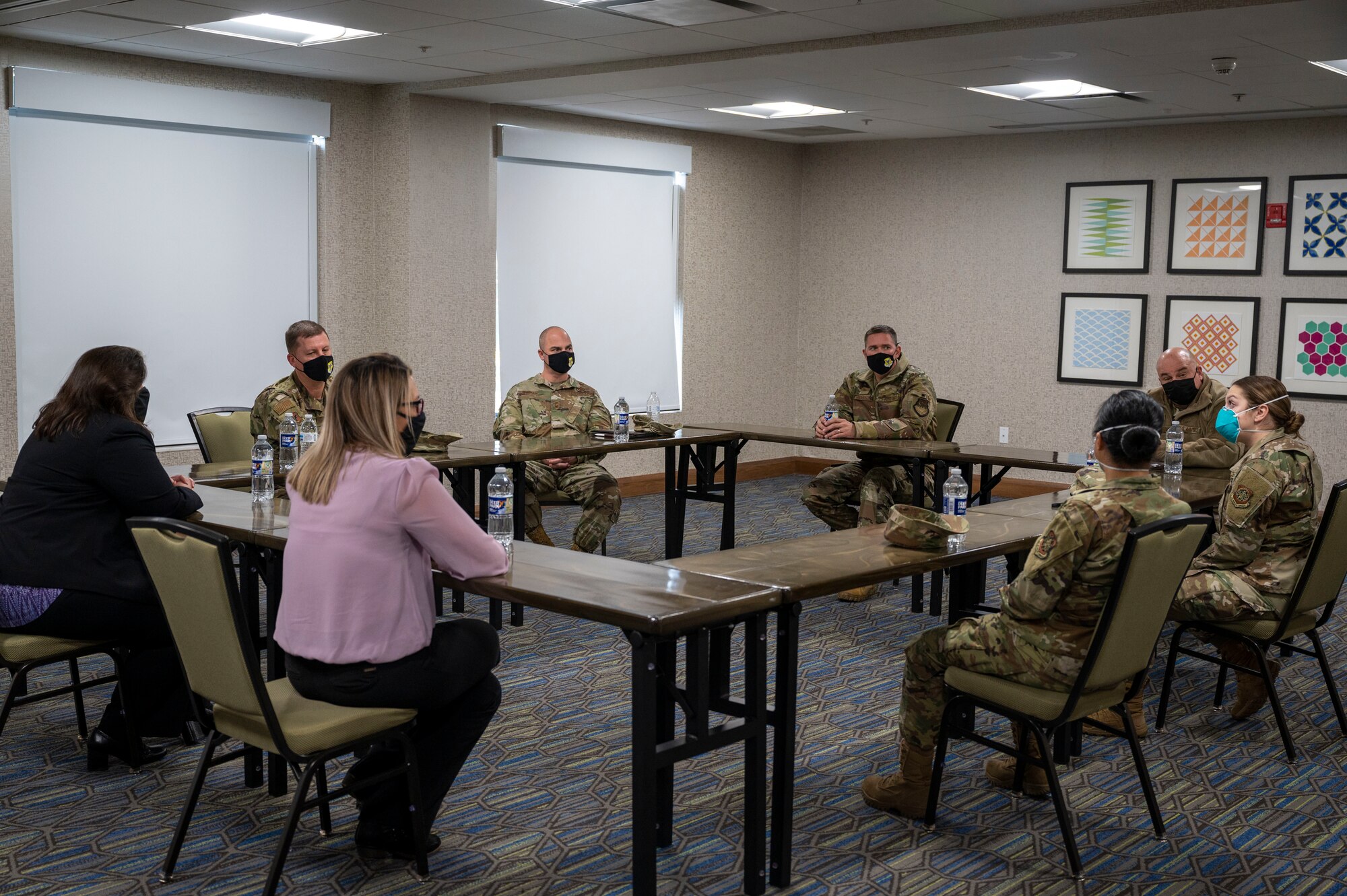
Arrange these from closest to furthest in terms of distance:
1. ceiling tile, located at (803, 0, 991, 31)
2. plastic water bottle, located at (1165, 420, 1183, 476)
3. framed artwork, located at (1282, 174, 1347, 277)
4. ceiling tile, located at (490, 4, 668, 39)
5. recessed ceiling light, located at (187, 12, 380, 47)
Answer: ceiling tile, located at (803, 0, 991, 31)
plastic water bottle, located at (1165, 420, 1183, 476)
ceiling tile, located at (490, 4, 668, 39)
recessed ceiling light, located at (187, 12, 380, 47)
framed artwork, located at (1282, 174, 1347, 277)

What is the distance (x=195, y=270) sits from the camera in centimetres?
685

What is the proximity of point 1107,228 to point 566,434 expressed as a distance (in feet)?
14.5

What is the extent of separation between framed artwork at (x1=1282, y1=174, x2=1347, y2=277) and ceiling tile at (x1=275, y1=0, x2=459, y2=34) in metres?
5.42

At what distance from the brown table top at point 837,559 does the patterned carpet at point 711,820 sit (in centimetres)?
70

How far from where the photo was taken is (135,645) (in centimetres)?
364

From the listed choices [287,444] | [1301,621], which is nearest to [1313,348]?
[1301,621]

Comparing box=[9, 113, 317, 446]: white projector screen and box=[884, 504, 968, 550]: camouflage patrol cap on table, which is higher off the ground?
box=[9, 113, 317, 446]: white projector screen

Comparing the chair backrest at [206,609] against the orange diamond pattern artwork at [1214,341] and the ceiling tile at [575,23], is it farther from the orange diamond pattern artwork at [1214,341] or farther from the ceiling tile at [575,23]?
the orange diamond pattern artwork at [1214,341]

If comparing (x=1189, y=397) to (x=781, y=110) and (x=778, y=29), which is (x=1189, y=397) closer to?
(x=778, y=29)

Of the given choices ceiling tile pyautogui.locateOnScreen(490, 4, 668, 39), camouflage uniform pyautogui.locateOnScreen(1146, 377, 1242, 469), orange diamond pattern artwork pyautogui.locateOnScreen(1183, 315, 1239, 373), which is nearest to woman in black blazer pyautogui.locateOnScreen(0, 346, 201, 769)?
ceiling tile pyautogui.locateOnScreen(490, 4, 668, 39)

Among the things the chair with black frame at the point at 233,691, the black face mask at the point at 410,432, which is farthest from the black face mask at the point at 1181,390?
the chair with black frame at the point at 233,691

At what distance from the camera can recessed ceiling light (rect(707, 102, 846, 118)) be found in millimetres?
7875

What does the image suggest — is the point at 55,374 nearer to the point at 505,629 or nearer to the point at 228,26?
the point at 228,26

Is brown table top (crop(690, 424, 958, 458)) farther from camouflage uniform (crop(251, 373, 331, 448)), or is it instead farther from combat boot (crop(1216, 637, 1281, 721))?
camouflage uniform (crop(251, 373, 331, 448))
